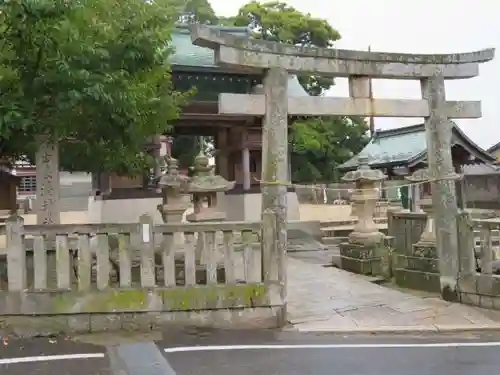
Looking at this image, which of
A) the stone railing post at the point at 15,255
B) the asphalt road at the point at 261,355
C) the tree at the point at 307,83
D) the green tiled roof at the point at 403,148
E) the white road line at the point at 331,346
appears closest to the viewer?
the asphalt road at the point at 261,355

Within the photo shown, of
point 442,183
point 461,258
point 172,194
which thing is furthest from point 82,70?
point 461,258

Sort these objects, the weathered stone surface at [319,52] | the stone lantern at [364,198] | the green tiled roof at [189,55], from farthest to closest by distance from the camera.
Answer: the green tiled roof at [189,55] < the stone lantern at [364,198] < the weathered stone surface at [319,52]

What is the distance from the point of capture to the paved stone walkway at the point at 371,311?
6934 millimetres

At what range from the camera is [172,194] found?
34.0 ft

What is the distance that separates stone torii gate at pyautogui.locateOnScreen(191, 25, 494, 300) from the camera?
6949 millimetres

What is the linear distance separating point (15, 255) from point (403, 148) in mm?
19189

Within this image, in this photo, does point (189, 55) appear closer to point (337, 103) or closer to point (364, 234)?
point (364, 234)

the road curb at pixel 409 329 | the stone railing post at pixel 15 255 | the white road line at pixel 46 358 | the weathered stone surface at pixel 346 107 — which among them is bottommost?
the road curb at pixel 409 329

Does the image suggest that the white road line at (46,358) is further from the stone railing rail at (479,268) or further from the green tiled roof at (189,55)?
the green tiled roof at (189,55)

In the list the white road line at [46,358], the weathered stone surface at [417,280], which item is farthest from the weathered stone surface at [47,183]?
the weathered stone surface at [417,280]

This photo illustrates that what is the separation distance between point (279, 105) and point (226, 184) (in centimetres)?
415

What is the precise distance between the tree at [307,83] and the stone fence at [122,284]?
21.1m

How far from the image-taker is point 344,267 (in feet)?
41.8

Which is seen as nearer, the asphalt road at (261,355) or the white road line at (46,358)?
the asphalt road at (261,355)
